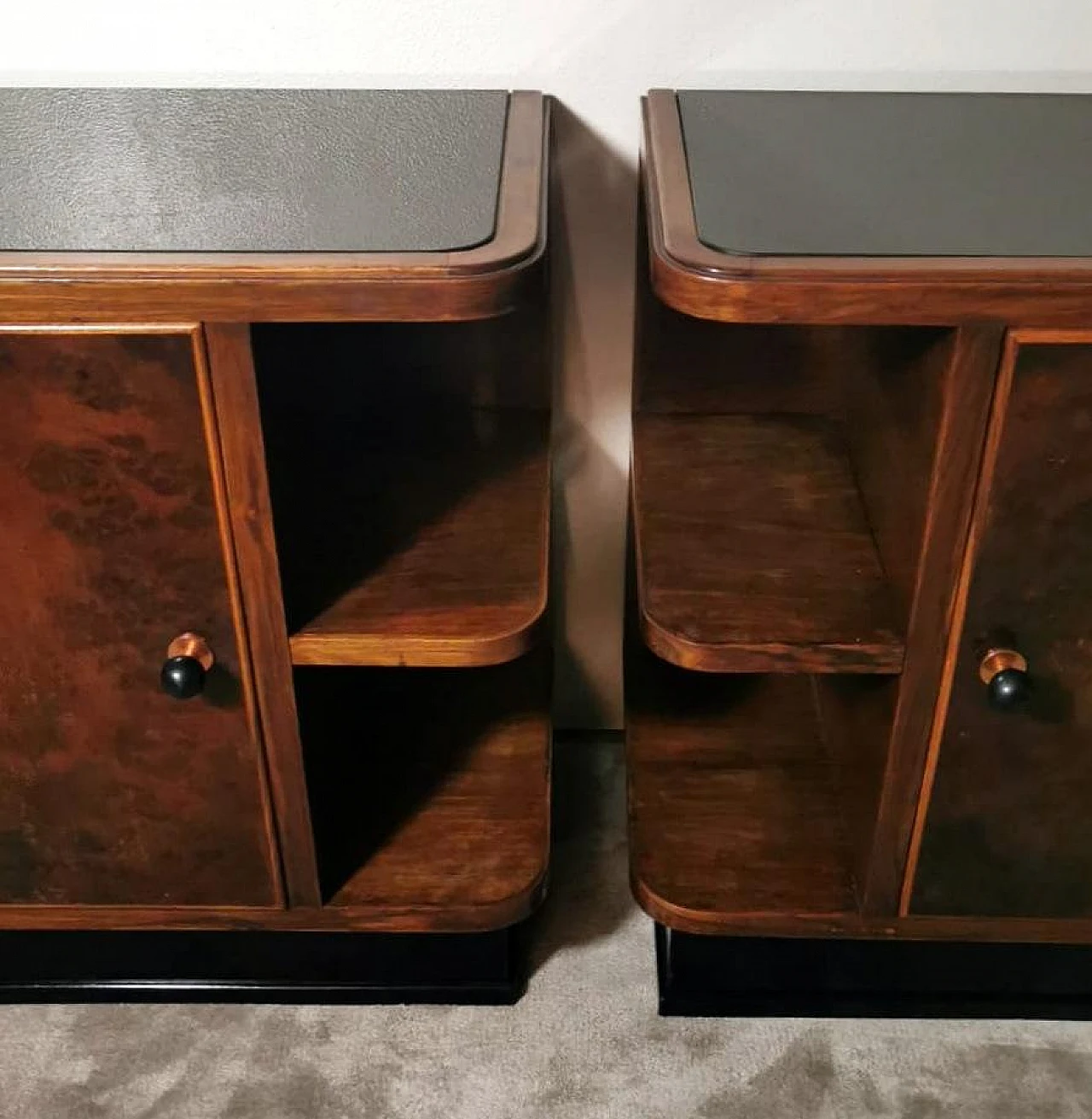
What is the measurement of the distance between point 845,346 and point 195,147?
1.92 feet

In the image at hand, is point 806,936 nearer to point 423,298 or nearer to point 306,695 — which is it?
point 306,695

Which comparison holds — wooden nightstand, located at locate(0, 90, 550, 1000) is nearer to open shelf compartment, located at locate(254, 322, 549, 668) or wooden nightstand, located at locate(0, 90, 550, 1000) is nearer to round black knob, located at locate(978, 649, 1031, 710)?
open shelf compartment, located at locate(254, 322, 549, 668)

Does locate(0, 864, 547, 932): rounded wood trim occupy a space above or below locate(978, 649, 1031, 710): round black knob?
below

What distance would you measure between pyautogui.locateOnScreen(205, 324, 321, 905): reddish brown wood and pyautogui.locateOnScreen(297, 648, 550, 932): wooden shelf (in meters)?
0.02

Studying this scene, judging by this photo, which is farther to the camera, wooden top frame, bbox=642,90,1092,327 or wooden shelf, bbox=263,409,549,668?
wooden shelf, bbox=263,409,549,668

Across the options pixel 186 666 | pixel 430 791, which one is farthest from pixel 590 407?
pixel 186 666

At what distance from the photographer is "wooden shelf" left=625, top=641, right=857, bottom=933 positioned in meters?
1.12

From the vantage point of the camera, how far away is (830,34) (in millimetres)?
1094

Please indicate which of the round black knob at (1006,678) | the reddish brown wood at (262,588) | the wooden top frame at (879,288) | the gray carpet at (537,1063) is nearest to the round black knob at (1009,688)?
the round black knob at (1006,678)

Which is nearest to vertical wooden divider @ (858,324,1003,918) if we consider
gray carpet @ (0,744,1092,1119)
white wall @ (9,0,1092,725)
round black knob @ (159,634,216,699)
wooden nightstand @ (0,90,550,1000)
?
gray carpet @ (0,744,1092,1119)

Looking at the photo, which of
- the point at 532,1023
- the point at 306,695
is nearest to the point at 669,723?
the point at 532,1023

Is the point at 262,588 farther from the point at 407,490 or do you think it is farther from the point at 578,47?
the point at 578,47

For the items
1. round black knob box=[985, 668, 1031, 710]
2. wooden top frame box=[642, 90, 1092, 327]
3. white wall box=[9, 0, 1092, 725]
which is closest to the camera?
wooden top frame box=[642, 90, 1092, 327]

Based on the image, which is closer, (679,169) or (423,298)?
(423,298)
